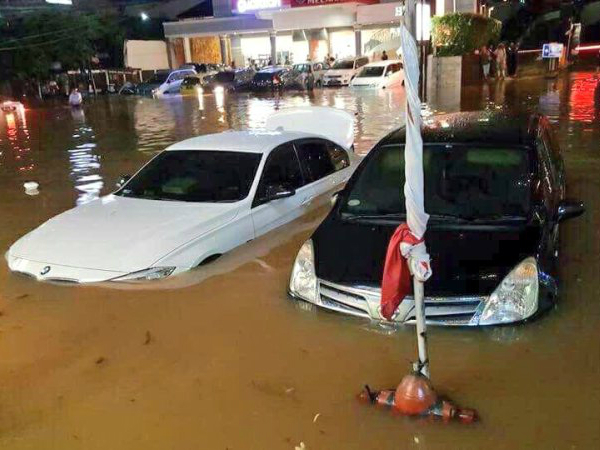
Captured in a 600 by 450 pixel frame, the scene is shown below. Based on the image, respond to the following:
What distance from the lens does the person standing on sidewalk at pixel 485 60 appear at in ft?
81.6

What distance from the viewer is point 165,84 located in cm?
3559

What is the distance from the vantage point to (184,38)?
1906 inches

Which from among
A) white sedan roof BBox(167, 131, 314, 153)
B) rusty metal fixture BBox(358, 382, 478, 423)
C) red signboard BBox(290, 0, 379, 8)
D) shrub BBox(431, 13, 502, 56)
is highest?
red signboard BBox(290, 0, 379, 8)

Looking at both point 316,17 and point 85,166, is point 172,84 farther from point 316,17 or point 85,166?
point 85,166

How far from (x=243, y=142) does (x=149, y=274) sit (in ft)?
7.08

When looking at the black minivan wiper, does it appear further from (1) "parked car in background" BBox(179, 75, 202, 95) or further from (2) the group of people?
(1) "parked car in background" BBox(179, 75, 202, 95)

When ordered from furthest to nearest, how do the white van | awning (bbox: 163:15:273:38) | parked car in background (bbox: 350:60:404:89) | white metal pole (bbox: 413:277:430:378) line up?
awning (bbox: 163:15:273:38) → the white van → parked car in background (bbox: 350:60:404:89) → white metal pole (bbox: 413:277:430:378)

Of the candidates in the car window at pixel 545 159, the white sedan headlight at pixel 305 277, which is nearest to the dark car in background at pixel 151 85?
the car window at pixel 545 159

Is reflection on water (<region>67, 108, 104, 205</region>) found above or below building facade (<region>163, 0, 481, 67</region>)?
below

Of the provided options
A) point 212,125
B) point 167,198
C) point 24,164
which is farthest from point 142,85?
point 167,198

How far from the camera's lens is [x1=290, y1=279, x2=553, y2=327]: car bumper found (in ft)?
12.8

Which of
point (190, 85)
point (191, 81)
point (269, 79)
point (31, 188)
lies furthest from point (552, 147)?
point (191, 81)

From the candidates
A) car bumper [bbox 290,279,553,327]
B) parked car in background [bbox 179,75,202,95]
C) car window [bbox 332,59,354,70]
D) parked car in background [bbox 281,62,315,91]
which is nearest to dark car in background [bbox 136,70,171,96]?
parked car in background [bbox 179,75,202,95]

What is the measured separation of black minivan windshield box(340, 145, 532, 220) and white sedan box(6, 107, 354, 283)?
1.31 metres
